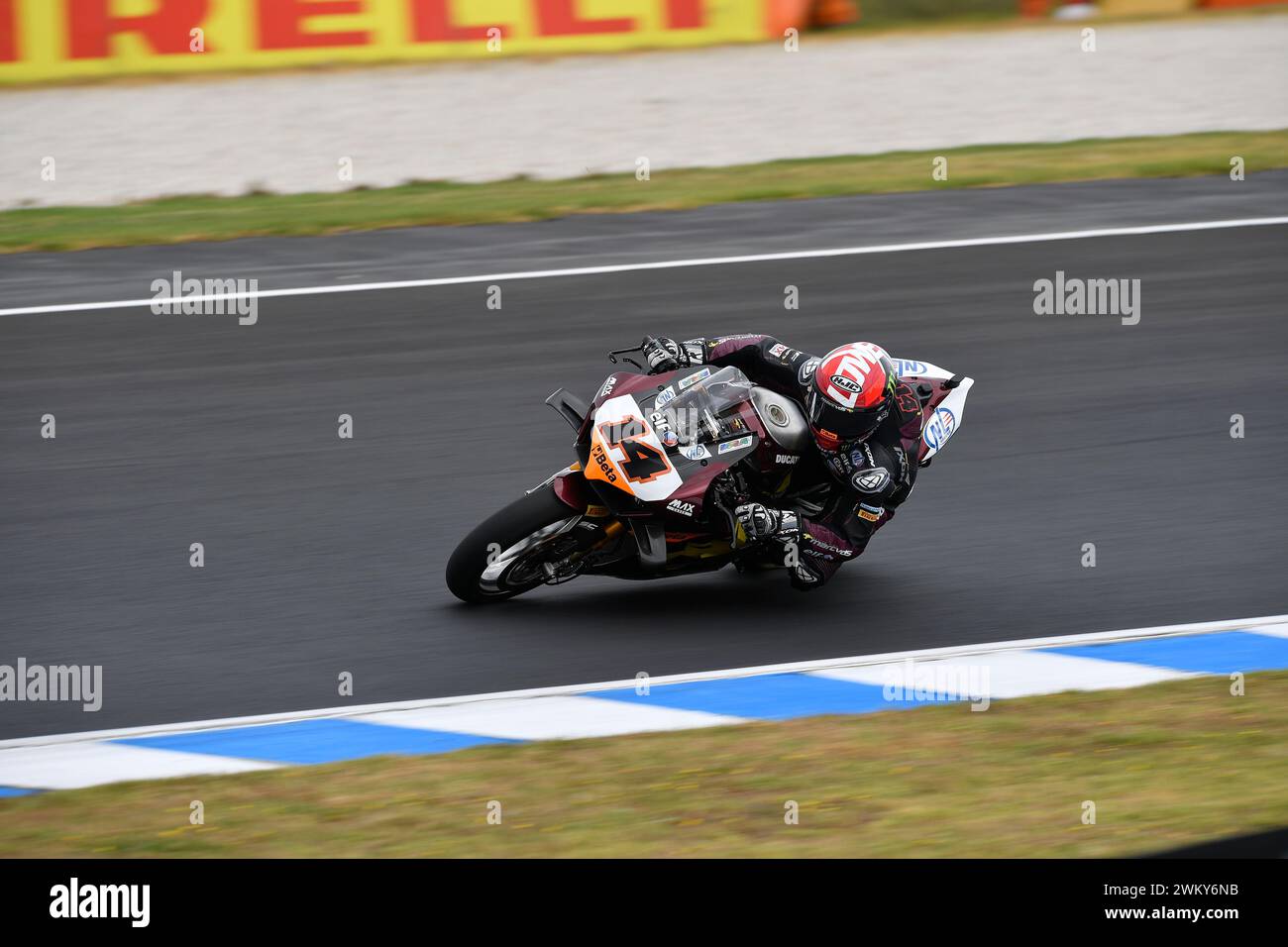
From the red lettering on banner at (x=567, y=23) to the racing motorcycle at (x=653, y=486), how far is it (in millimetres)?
13939

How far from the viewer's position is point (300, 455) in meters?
10.0

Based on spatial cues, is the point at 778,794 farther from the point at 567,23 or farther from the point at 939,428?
the point at 567,23

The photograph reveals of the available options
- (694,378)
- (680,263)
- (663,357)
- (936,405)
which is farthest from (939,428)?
(680,263)

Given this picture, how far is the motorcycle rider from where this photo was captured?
7.48 metres

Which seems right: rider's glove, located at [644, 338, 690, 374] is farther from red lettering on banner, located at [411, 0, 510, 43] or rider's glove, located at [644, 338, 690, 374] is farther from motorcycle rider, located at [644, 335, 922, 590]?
red lettering on banner, located at [411, 0, 510, 43]

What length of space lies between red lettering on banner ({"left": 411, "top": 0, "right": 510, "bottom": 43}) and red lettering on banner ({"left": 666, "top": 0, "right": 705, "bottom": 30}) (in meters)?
2.20

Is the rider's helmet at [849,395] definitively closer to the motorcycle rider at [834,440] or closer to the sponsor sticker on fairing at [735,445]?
the motorcycle rider at [834,440]

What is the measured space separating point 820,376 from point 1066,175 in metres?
9.63

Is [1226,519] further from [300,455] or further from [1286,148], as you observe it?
[1286,148]

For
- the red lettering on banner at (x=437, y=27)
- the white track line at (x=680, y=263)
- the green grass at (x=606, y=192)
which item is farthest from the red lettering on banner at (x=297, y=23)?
the white track line at (x=680, y=263)

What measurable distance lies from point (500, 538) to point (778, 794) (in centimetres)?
214

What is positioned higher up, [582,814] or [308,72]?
[308,72]

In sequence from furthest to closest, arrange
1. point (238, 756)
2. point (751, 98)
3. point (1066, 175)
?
1. point (751, 98)
2. point (1066, 175)
3. point (238, 756)

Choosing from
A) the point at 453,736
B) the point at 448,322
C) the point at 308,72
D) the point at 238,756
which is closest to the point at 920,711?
the point at 453,736
